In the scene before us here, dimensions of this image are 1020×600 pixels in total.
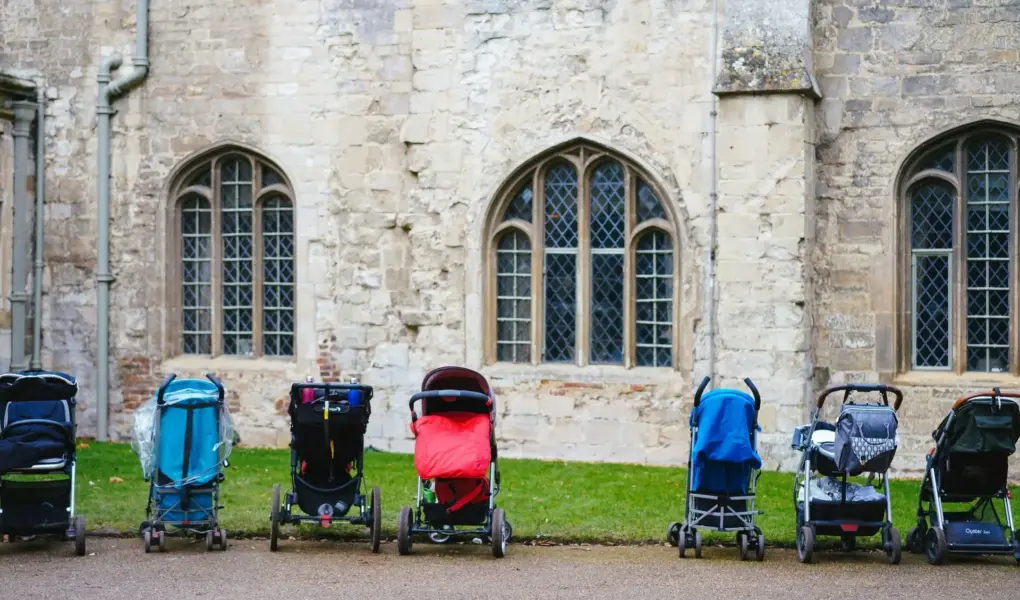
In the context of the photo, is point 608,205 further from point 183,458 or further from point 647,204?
point 183,458

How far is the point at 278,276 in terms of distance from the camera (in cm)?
1747

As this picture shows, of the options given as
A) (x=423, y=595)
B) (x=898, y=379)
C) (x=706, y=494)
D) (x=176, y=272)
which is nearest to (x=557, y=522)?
(x=706, y=494)

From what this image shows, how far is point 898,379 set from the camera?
1501 cm

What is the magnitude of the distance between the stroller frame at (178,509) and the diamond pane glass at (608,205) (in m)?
6.33

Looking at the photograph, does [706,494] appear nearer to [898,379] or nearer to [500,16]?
[898,379]

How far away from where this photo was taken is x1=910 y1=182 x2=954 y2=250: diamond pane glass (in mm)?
15055

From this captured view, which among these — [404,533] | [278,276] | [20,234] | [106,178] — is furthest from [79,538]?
[20,234]

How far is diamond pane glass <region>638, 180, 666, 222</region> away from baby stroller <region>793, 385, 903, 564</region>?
5647 millimetres

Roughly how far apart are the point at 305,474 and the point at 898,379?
702 cm

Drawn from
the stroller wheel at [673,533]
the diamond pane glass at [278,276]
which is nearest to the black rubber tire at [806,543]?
the stroller wheel at [673,533]

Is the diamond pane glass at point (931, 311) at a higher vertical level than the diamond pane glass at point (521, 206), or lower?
lower

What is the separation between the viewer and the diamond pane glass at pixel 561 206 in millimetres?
Result: 16094

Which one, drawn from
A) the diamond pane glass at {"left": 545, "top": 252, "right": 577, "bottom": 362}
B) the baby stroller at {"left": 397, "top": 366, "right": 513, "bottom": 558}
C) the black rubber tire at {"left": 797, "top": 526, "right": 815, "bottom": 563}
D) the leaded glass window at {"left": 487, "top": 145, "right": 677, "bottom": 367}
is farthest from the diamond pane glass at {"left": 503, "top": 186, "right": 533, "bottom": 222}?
the black rubber tire at {"left": 797, "top": 526, "right": 815, "bottom": 563}

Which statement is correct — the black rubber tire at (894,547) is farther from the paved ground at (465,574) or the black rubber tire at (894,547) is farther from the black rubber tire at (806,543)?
the black rubber tire at (806,543)
